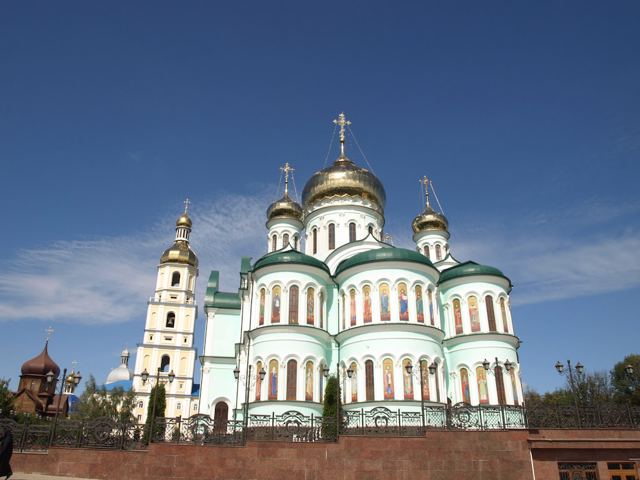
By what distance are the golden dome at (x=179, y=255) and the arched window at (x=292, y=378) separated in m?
27.9

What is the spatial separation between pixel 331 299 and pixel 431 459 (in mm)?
12502

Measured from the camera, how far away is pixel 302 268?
25.0 meters

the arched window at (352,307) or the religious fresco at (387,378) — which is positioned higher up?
the arched window at (352,307)

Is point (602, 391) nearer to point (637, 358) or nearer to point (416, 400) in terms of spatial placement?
point (637, 358)

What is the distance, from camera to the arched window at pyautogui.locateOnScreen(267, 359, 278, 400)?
22.2m

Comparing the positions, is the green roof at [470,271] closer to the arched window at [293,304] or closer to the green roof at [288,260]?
the green roof at [288,260]

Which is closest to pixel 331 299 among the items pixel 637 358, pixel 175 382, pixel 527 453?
pixel 527 453

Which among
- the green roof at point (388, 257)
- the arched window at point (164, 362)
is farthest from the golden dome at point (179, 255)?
the green roof at point (388, 257)

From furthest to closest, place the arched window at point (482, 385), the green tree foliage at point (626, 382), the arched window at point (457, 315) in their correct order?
the green tree foliage at point (626, 382) < the arched window at point (457, 315) < the arched window at point (482, 385)

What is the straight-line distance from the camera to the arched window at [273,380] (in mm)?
22219

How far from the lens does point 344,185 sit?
32.9 meters

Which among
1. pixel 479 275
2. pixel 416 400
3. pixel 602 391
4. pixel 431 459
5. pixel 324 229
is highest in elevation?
pixel 324 229

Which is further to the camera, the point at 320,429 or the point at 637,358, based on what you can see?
the point at 637,358

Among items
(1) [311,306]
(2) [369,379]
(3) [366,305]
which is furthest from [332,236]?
(2) [369,379]
